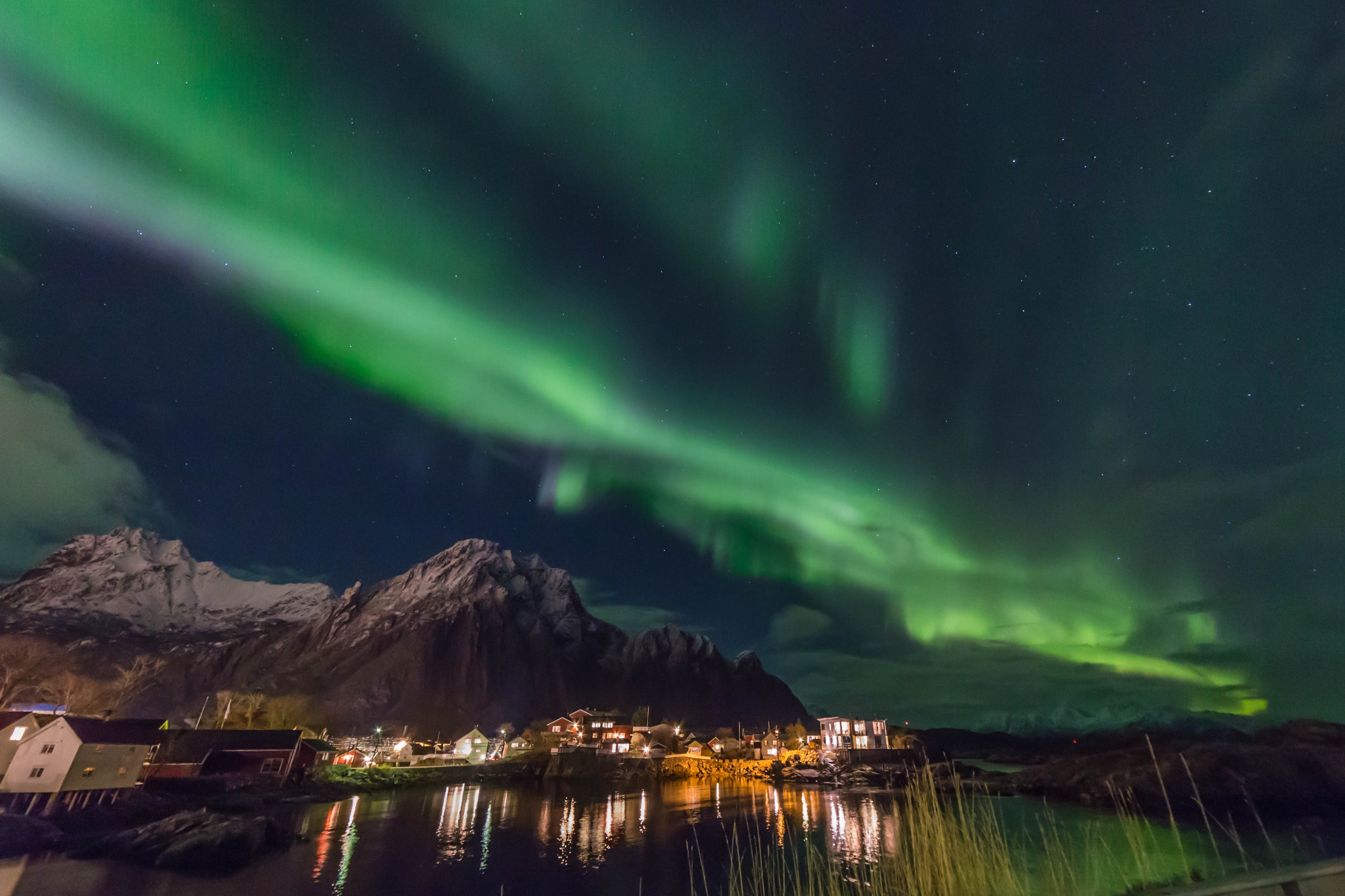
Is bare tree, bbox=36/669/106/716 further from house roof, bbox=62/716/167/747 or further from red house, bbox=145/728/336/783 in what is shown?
house roof, bbox=62/716/167/747

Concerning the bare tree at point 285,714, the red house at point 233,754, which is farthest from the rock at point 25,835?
the bare tree at point 285,714

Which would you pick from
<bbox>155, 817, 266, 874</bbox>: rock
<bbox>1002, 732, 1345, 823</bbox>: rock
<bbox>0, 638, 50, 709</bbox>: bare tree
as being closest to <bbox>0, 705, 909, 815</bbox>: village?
<bbox>0, 638, 50, 709</bbox>: bare tree

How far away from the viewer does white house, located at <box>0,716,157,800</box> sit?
46.7 meters

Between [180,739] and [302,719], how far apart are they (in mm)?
44039

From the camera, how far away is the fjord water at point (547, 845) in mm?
35219

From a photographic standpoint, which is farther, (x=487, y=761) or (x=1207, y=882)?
(x=487, y=761)

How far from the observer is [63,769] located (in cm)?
4759

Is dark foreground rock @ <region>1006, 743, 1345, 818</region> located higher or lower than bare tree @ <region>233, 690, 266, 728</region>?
lower

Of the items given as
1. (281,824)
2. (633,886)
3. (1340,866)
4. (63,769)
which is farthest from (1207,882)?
(63,769)

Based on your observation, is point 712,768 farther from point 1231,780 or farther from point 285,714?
point 1231,780

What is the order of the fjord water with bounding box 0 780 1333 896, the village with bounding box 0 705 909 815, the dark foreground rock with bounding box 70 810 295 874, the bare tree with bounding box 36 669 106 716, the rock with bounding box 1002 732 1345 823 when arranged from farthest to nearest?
the rock with bounding box 1002 732 1345 823
the bare tree with bounding box 36 669 106 716
the village with bounding box 0 705 909 815
the dark foreground rock with bounding box 70 810 295 874
the fjord water with bounding box 0 780 1333 896

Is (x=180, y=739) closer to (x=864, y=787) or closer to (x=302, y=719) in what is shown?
(x=302, y=719)

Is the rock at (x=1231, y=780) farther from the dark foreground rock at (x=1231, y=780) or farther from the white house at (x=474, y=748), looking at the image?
the white house at (x=474, y=748)

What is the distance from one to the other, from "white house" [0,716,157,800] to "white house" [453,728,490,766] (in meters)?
86.3
